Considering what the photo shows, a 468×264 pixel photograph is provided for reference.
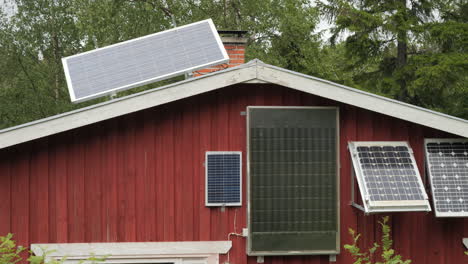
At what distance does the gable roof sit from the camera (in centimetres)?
701

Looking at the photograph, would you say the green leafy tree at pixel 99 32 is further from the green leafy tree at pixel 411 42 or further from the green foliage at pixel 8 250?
the green foliage at pixel 8 250

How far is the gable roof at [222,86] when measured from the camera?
7.01 m

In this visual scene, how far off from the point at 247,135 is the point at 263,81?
836 millimetres

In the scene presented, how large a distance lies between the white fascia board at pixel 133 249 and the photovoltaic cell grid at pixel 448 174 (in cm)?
319

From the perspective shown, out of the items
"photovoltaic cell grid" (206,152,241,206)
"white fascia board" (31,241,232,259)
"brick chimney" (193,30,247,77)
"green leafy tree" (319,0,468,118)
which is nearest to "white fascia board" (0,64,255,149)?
"photovoltaic cell grid" (206,152,241,206)

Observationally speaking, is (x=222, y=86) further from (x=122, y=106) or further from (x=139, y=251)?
(x=139, y=251)

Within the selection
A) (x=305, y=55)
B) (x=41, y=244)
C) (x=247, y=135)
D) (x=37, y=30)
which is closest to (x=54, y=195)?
(x=41, y=244)

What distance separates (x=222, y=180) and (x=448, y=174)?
340cm

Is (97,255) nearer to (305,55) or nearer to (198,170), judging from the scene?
(198,170)

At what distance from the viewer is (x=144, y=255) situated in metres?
7.59

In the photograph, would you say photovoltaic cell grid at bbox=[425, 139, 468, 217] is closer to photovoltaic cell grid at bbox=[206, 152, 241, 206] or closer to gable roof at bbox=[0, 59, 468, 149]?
gable roof at bbox=[0, 59, 468, 149]

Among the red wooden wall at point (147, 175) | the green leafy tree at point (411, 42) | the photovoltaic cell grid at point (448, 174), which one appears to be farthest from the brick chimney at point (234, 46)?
the green leafy tree at point (411, 42)

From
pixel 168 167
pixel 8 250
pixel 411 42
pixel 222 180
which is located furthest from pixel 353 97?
pixel 411 42

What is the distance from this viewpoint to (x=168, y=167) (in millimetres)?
7695
